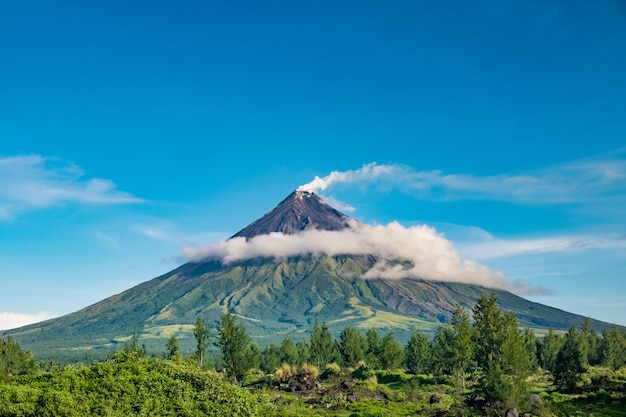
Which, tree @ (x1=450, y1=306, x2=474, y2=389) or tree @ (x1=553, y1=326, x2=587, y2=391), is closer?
tree @ (x1=553, y1=326, x2=587, y2=391)

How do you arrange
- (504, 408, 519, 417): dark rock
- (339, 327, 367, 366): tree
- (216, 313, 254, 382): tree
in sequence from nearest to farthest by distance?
(504, 408, 519, 417): dark rock < (216, 313, 254, 382): tree < (339, 327, 367, 366): tree

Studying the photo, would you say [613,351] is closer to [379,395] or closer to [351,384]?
[351,384]

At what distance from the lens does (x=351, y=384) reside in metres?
49.1

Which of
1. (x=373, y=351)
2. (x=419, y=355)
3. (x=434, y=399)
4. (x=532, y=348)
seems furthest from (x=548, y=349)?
(x=434, y=399)

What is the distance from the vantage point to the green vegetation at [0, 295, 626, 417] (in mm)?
19703

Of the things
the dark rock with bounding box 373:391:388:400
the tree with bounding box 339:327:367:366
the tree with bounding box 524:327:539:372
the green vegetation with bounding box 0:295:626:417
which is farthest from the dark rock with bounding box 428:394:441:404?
the tree with bounding box 524:327:539:372

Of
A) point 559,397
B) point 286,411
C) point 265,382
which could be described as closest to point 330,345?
point 265,382

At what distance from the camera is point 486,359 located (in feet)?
147

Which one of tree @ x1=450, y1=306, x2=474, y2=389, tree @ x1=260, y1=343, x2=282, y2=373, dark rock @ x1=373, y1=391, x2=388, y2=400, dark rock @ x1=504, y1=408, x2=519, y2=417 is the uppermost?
tree @ x1=450, y1=306, x2=474, y2=389

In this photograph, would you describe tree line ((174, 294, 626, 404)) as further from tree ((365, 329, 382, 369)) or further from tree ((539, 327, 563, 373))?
tree ((365, 329, 382, 369))

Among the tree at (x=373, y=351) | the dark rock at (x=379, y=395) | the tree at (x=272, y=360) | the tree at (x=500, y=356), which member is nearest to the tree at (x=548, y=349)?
the tree at (x=373, y=351)

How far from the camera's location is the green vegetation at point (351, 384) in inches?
776

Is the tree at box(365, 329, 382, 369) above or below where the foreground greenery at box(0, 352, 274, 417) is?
below

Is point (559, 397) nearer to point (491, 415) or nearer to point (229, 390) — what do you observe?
point (491, 415)
